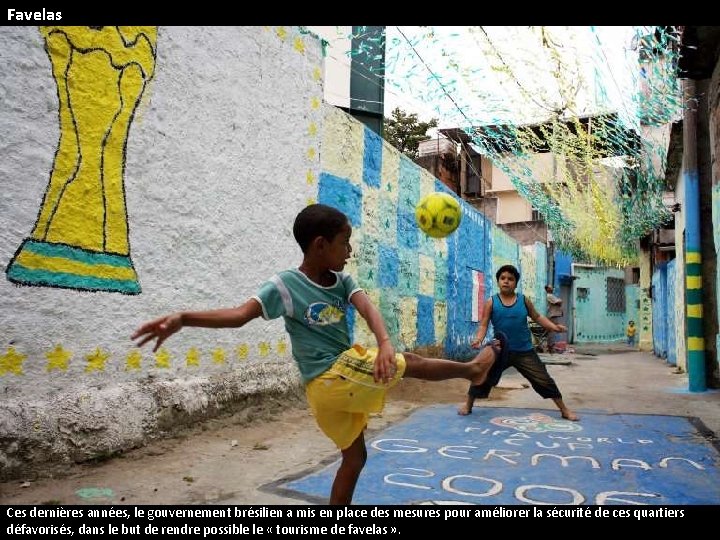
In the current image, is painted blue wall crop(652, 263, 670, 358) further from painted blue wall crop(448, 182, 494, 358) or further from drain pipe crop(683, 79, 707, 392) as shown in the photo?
drain pipe crop(683, 79, 707, 392)

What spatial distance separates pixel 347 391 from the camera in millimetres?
2082

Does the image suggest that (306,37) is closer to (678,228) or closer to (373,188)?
(373,188)

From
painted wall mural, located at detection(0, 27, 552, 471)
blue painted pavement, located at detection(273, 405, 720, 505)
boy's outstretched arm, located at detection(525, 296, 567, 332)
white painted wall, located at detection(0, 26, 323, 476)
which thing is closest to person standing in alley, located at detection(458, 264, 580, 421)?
boy's outstretched arm, located at detection(525, 296, 567, 332)

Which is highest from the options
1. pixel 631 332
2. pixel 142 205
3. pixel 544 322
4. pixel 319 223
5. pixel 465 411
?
pixel 142 205

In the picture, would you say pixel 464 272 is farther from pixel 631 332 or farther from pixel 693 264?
pixel 631 332

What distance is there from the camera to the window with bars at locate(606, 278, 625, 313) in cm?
2462

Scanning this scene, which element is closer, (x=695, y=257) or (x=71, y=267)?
(x=71, y=267)

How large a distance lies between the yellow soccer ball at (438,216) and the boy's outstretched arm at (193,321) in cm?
395

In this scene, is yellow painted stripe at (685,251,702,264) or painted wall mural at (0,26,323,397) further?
yellow painted stripe at (685,251,702,264)

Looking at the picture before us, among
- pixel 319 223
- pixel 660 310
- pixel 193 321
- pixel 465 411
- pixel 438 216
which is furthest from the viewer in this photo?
pixel 660 310

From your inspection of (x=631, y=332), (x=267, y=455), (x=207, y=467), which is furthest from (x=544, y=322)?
(x=631, y=332)

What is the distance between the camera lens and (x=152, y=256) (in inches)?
147

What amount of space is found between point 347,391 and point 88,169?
2.38 metres

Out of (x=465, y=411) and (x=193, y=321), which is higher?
(x=193, y=321)
